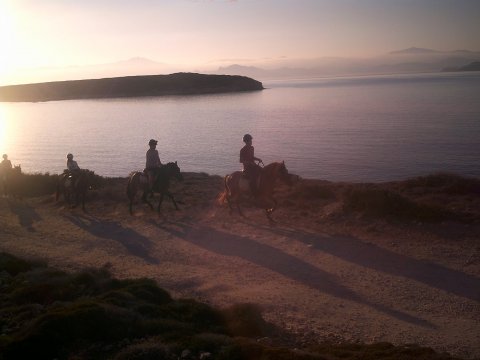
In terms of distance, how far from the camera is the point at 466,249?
1312cm

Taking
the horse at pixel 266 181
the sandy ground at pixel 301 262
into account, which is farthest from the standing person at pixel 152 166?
the horse at pixel 266 181

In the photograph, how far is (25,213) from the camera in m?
21.4

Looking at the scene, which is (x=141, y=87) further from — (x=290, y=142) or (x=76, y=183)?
(x=76, y=183)

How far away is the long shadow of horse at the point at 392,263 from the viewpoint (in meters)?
10.9

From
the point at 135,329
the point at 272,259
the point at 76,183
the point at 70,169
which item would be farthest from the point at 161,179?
the point at 135,329

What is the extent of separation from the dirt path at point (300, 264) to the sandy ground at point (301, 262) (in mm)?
30

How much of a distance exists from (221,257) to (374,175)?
2271 cm

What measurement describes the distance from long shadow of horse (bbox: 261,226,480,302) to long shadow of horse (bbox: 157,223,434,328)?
1207 mm

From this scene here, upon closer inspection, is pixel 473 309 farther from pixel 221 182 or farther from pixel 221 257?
pixel 221 182

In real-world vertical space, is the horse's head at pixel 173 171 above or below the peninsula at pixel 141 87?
below

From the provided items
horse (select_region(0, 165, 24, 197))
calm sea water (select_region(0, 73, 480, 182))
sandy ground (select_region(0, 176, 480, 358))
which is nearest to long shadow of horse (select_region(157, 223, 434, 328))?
sandy ground (select_region(0, 176, 480, 358))

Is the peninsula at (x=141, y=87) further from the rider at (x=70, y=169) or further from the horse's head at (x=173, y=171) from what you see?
the horse's head at (x=173, y=171)

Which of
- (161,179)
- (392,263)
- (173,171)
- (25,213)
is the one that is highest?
(173,171)

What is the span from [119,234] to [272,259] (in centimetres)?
617
